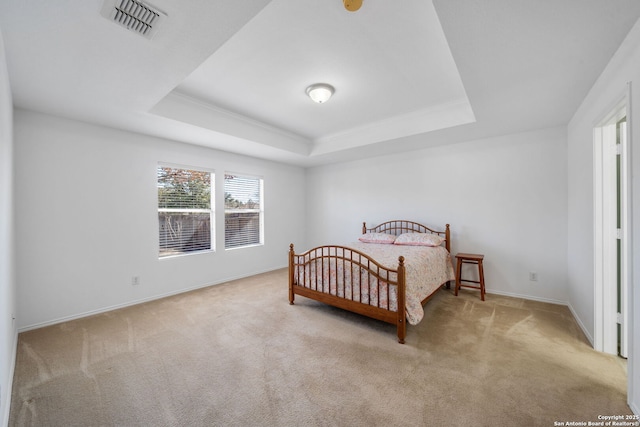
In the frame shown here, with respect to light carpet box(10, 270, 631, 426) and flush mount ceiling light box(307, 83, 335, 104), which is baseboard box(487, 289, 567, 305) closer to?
light carpet box(10, 270, 631, 426)

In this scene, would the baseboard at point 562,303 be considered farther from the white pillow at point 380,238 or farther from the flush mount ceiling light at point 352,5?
the flush mount ceiling light at point 352,5

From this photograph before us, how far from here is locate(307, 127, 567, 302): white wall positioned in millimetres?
3373

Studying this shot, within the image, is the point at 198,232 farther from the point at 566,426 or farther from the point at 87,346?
the point at 566,426

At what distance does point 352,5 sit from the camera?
1.58 metres

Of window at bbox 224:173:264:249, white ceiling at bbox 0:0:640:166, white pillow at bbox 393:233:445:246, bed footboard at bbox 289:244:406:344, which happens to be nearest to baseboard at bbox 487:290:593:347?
white pillow at bbox 393:233:445:246

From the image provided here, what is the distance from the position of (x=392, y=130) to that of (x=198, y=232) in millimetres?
3527

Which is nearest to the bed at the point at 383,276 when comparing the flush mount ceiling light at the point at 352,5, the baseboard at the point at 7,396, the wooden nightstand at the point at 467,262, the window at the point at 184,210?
the wooden nightstand at the point at 467,262

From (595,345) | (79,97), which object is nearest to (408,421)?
(595,345)

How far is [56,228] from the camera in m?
2.90

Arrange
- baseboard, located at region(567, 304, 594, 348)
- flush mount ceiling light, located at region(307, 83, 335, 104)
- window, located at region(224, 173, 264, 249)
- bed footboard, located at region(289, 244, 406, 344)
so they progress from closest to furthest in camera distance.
A: baseboard, located at region(567, 304, 594, 348)
bed footboard, located at region(289, 244, 406, 344)
flush mount ceiling light, located at region(307, 83, 335, 104)
window, located at region(224, 173, 264, 249)

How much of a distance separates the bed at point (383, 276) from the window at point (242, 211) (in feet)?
5.81

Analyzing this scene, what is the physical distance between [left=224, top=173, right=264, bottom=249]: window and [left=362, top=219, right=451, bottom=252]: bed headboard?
2.19 meters

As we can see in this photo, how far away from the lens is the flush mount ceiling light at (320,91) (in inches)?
106

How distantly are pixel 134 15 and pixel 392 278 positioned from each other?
9.21 feet
